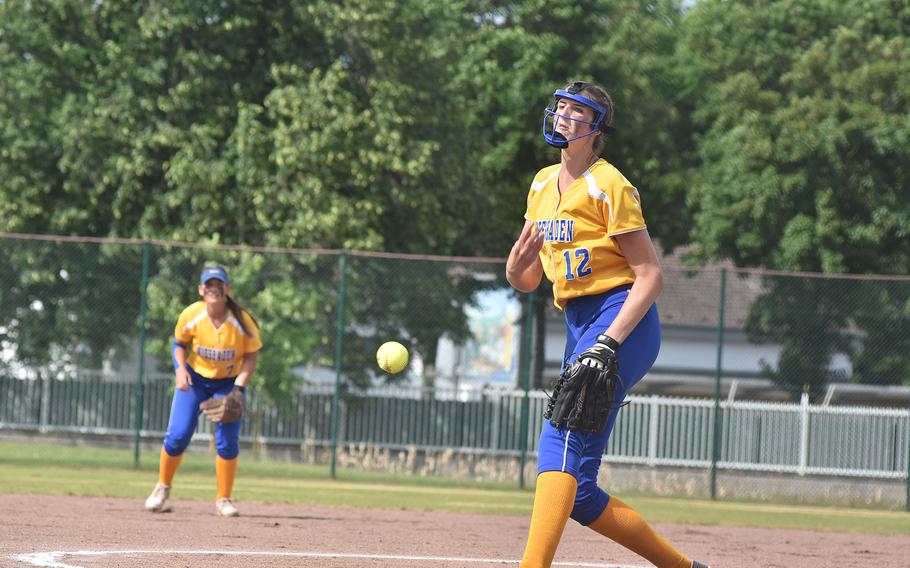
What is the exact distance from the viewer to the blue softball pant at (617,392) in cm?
519

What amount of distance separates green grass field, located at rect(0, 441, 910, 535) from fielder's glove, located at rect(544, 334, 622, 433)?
6.98m

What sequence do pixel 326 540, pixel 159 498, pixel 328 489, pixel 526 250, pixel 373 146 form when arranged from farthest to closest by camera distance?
pixel 373 146 < pixel 328 489 < pixel 159 498 < pixel 326 540 < pixel 526 250

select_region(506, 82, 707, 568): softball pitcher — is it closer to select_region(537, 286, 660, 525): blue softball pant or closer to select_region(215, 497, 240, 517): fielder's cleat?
select_region(537, 286, 660, 525): blue softball pant

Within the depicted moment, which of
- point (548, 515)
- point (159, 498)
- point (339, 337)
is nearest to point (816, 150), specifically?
point (339, 337)

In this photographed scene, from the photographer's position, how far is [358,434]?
16203 millimetres

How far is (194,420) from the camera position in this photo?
10031 millimetres

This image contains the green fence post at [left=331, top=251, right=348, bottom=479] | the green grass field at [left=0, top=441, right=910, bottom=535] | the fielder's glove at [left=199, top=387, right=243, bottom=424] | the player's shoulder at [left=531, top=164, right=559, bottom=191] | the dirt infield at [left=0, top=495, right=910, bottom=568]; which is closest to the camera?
the player's shoulder at [left=531, top=164, right=559, bottom=191]

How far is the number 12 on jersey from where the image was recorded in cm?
532

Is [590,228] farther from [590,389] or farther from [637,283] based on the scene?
[590,389]

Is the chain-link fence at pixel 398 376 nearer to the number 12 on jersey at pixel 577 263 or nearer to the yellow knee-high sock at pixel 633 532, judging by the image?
the yellow knee-high sock at pixel 633 532

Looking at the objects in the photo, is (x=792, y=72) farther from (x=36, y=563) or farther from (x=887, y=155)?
(x=36, y=563)

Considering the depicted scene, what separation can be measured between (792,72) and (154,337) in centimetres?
1451

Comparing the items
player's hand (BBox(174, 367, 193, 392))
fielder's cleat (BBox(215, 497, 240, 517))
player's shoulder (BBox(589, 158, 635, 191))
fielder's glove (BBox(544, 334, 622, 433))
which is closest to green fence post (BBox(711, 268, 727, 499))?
fielder's cleat (BBox(215, 497, 240, 517))

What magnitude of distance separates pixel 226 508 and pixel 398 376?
6.83 meters
